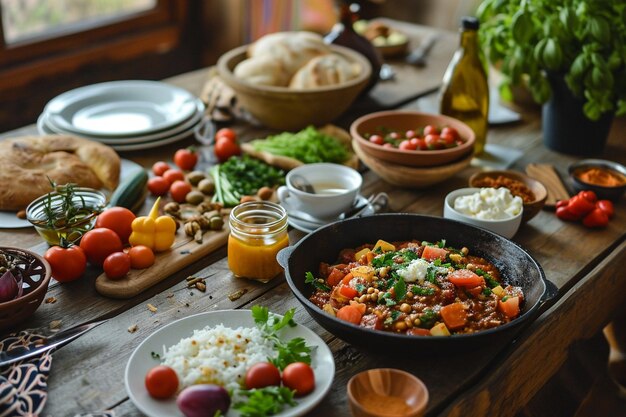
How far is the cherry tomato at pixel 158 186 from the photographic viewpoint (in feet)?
8.07

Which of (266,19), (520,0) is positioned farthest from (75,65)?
(520,0)

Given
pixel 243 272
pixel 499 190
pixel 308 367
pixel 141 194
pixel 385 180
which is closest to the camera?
pixel 308 367

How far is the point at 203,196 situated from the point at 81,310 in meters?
0.69

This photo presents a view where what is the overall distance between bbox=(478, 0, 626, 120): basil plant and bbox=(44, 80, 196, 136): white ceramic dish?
1.39 m

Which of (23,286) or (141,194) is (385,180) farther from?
(23,286)

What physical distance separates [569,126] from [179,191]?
162 centimetres

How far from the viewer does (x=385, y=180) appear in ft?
8.60

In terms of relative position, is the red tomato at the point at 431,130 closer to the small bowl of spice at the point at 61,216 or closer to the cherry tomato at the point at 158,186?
the cherry tomato at the point at 158,186

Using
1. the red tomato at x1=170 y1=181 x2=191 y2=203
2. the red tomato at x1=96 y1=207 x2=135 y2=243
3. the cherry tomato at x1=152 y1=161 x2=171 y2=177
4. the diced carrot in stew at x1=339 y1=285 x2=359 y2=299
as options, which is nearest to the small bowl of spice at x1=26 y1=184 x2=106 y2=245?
the red tomato at x1=96 y1=207 x2=135 y2=243

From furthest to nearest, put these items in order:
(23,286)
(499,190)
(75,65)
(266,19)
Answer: (266,19) < (75,65) < (499,190) < (23,286)

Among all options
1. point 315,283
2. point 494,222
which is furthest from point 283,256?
point 494,222

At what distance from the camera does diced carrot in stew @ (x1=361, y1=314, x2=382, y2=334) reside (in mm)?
1682

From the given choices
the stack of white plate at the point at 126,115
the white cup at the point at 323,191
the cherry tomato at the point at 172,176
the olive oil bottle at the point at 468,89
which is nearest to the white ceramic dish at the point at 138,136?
the stack of white plate at the point at 126,115

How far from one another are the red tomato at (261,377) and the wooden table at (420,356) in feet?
0.39
